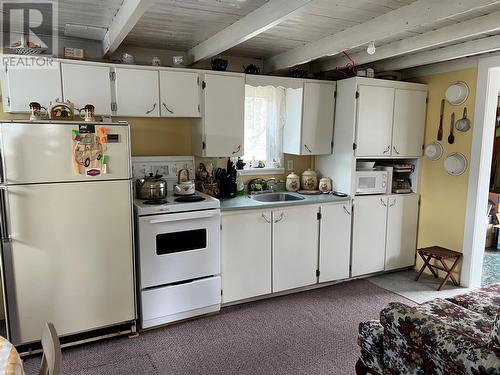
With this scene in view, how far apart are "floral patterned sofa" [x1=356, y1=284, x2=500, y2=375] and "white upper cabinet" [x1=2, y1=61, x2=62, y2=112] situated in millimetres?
2667

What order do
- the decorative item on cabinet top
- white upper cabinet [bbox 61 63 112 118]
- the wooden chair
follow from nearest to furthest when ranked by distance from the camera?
the wooden chair → the decorative item on cabinet top → white upper cabinet [bbox 61 63 112 118]

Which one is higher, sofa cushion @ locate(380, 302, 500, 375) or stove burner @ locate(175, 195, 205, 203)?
stove burner @ locate(175, 195, 205, 203)

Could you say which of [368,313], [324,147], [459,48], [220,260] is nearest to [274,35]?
[324,147]

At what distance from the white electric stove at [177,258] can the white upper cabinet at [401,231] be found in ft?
6.54

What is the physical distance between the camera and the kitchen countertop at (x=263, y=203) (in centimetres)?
310

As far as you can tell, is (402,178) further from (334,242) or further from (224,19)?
(224,19)

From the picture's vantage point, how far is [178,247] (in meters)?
2.88

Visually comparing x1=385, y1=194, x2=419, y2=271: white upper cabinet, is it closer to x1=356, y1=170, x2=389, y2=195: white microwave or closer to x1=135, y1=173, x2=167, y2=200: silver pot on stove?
x1=356, y1=170, x2=389, y2=195: white microwave

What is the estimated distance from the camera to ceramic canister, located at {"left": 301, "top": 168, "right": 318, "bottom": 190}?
13.0 feet

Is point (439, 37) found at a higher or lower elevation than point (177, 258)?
higher

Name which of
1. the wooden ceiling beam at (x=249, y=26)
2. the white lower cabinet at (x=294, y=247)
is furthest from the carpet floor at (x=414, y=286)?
the wooden ceiling beam at (x=249, y=26)

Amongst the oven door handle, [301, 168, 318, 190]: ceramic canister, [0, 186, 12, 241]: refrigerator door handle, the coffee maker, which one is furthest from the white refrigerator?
the coffee maker

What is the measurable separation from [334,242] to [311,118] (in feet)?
4.18

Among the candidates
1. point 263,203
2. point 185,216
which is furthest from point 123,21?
point 263,203
